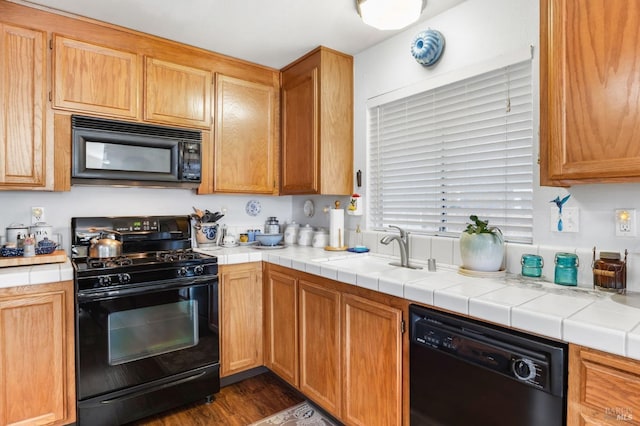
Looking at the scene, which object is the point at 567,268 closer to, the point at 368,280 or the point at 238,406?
the point at 368,280

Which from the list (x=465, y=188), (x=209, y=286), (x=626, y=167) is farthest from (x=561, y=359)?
(x=209, y=286)

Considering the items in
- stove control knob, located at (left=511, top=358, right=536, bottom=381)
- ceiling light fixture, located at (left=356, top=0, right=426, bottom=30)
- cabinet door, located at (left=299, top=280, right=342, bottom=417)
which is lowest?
cabinet door, located at (left=299, top=280, right=342, bottom=417)

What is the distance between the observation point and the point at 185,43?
8.41ft

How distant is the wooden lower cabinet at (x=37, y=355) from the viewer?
1782 mm

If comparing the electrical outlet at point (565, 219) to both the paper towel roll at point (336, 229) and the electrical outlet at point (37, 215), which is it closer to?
the paper towel roll at point (336, 229)

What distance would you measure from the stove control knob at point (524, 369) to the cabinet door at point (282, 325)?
4.36 feet

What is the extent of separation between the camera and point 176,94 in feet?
8.38

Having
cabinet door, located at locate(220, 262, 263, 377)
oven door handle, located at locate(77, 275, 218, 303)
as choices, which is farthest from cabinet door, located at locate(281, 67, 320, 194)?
oven door handle, located at locate(77, 275, 218, 303)

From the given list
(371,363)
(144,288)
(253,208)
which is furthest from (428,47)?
(144,288)

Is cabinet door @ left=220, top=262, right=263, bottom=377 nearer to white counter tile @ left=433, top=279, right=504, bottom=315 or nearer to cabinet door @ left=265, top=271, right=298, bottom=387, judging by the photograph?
cabinet door @ left=265, top=271, right=298, bottom=387

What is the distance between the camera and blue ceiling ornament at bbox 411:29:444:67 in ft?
6.87

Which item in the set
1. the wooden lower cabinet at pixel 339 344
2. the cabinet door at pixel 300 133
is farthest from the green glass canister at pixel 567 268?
the cabinet door at pixel 300 133

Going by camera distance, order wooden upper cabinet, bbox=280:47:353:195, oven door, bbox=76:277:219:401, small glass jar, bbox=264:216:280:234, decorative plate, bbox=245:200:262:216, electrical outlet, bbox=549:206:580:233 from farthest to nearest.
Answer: decorative plate, bbox=245:200:262:216, small glass jar, bbox=264:216:280:234, wooden upper cabinet, bbox=280:47:353:195, oven door, bbox=76:277:219:401, electrical outlet, bbox=549:206:580:233

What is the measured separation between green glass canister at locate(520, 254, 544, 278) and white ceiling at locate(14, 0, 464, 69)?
4.65 feet
